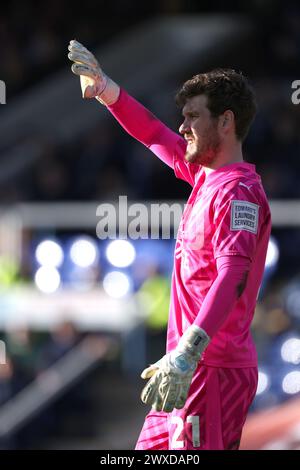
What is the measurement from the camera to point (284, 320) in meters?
11.1

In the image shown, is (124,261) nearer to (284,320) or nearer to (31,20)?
(284,320)

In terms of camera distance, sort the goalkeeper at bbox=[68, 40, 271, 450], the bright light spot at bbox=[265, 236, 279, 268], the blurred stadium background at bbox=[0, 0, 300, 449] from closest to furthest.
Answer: the goalkeeper at bbox=[68, 40, 271, 450], the bright light spot at bbox=[265, 236, 279, 268], the blurred stadium background at bbox=[0, 0, 300, 449]

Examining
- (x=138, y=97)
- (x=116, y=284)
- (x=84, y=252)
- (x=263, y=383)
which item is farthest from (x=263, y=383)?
(x=138, y=97)

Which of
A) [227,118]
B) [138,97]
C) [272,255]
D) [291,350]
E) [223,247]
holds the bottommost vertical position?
[291,350]

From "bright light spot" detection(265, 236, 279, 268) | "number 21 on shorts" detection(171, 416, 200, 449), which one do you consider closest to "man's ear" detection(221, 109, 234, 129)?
"number 21 on shorts" detection(171, 416, 200, 449)

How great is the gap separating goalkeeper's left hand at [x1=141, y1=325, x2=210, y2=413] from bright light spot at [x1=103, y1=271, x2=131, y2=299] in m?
7.96

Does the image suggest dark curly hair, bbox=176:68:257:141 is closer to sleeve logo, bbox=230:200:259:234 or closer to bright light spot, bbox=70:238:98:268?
sleeve logo, bbox=230:200:259:234

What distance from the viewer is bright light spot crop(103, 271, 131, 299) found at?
1211cm

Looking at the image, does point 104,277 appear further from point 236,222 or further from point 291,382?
point 236,222

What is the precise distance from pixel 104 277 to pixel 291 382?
2431 millimetres

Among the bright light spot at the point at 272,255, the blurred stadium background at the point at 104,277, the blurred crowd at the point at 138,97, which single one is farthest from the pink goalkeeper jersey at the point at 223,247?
the blurred crowd at the point at 138,97

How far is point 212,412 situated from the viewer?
14.5 ft

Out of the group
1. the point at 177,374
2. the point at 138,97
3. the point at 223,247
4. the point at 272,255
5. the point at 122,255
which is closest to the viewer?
the point at 177,374

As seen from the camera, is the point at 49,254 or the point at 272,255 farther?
the point at 49,254
